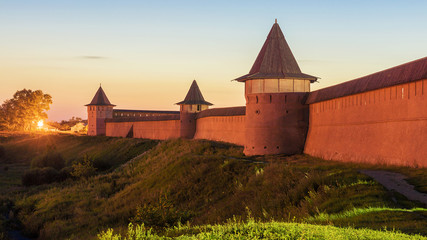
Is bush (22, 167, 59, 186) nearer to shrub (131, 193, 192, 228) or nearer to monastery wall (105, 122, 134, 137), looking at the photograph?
monastery wall (105, 122, 134, 137)

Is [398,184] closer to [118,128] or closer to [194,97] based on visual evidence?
[194,97]

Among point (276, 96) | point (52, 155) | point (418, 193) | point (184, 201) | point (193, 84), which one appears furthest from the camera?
point (193, 84)

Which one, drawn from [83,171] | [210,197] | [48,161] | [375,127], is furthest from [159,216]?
[48,161]

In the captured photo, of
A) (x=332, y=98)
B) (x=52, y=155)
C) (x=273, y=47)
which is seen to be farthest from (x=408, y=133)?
(x=52, y=155)

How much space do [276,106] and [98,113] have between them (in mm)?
48661

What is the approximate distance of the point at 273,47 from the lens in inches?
979

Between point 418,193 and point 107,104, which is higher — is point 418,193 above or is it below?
below

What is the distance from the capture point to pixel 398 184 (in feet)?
34.7

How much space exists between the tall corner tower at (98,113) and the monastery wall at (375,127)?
4939 cm

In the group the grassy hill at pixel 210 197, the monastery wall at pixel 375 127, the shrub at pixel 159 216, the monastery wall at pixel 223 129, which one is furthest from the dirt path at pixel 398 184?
the monastery wall at pixel 223 129

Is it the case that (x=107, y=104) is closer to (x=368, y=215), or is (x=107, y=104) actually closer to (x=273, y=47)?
(x=273, y=47)

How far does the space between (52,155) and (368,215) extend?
39.9 m

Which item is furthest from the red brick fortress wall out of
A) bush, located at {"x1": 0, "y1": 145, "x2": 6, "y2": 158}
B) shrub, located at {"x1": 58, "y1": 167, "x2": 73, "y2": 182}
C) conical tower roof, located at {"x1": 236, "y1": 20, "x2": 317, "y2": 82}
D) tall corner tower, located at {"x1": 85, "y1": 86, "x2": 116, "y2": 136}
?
conical tower roof, located at {"x1": 236, "y1": 20, "x2": 317, "y2": 82}

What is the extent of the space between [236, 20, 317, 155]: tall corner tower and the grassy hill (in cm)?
139
